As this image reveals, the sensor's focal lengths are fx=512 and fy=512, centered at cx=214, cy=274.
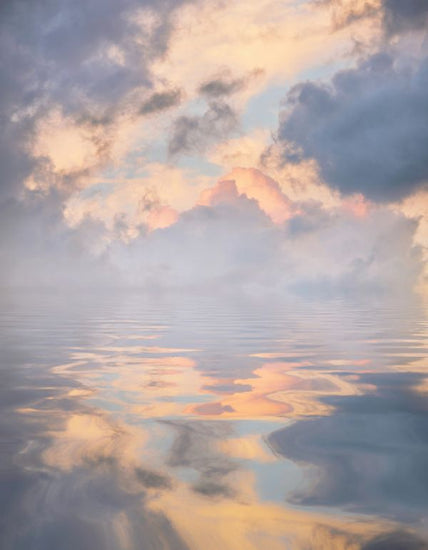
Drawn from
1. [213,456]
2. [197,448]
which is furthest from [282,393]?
[213,456]

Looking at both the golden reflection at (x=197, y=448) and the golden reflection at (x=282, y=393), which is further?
the golden reflection at (x=282, y=393)

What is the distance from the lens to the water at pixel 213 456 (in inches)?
240

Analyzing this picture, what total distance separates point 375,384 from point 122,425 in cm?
846

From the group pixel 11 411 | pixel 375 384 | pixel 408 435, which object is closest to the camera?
pixel 408 435

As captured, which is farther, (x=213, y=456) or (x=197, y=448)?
A: (x=197, y=448)

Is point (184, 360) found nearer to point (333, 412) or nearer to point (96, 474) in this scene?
point (333, 412)

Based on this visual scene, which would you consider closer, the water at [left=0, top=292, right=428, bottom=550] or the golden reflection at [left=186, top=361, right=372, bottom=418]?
the water at [left=0, top=292, right=428, bottom=550]

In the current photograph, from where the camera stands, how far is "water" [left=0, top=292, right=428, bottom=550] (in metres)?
6.11

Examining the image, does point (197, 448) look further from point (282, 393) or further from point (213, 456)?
point (282, 393)

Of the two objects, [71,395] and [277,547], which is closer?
[277,547]

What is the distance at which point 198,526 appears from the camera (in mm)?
6180

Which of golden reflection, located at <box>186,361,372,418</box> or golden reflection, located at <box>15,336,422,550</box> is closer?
golden reflection, located at <box>15,336,422,550</box>

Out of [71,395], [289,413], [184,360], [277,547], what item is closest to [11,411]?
[71,395]

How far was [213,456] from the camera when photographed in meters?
8.82
